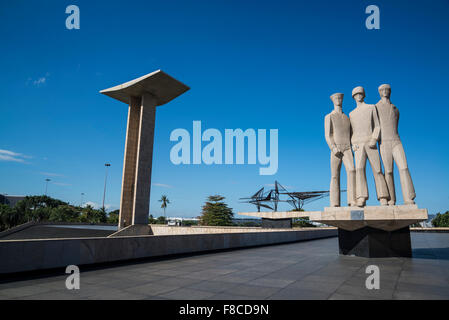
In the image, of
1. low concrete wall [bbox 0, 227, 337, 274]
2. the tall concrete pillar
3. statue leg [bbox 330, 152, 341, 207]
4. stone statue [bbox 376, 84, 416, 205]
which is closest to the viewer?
low concrete wall [bbox 0, 227, 337, 274]

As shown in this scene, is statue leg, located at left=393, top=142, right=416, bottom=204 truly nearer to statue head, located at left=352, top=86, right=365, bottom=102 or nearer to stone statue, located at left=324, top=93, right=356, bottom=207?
stone statue, located at left=324, top=93, right=356, bottom=207

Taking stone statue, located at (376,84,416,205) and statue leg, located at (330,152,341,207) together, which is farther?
statue leg, located at (330,152,341,207)

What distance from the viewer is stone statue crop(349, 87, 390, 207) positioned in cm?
985

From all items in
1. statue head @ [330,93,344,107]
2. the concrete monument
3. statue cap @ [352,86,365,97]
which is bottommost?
the concrete monument

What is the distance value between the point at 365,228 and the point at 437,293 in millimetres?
5306

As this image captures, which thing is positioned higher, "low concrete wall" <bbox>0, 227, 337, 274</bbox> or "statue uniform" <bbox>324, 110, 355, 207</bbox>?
"statue uniform" <bbox>324, 110, 355, 207</bbox>

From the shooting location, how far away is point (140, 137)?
29266 mm

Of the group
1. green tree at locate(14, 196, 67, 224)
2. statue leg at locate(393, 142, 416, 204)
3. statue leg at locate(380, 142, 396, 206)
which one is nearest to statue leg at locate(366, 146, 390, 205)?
statue leg at locate(380, 142, 396, 206)

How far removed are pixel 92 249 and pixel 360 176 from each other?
921 cm

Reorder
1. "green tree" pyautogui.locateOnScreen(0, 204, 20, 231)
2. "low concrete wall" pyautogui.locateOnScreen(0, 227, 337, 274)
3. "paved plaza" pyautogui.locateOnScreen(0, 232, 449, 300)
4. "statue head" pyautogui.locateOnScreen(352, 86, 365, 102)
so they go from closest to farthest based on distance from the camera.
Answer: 1. "paved plaza" pyautogui.locateOnScreen(0, 232, 449, 300)
2. "low concrete wall" pyautogui.locateOnScreen(0, 227, 337, 274)
3. "statue head" pyautogui.locateOnScreen(352, 86, 365, 102)
4. "green tree" pyautogui.locateOnScreen(0, 204, 20, 231)

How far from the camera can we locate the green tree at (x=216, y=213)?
214 ft

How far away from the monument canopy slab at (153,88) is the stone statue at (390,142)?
2323 centimetres
